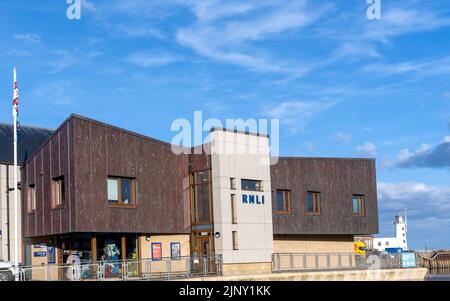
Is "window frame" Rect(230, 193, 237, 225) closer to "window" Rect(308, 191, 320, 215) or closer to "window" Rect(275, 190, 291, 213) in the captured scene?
"window" Rect(275, 190, 291, 213)

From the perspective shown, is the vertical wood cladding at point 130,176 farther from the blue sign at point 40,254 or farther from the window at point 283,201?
the window at point 283,201

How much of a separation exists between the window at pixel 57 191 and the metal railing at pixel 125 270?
15.9 feet

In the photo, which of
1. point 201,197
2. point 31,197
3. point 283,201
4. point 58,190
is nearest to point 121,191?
point 58,190

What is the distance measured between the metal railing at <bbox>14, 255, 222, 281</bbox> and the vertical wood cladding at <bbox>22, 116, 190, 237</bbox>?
2.89 m

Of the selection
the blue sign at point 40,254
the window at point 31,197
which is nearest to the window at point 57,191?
the window at point 31,197

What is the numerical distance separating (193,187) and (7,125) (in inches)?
521

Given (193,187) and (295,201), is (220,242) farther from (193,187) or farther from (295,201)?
(295,201)

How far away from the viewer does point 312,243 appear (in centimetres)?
4225

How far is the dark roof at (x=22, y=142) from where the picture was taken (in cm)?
3693

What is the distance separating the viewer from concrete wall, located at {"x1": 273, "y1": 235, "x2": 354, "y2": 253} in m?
40.1

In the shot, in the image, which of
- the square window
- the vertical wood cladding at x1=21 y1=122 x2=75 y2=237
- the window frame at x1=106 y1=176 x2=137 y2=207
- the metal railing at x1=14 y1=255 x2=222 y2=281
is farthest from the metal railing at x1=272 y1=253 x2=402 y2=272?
the vertical wood cladding at x1=21 y1=122 x2=75 y2=237

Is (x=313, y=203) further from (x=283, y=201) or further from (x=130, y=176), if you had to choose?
(x=130, y=176)

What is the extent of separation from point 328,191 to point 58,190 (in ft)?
59.6
